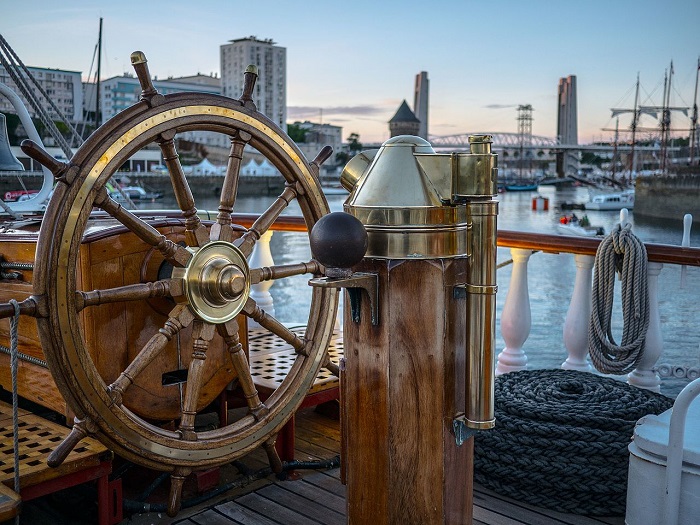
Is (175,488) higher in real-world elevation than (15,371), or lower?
lower

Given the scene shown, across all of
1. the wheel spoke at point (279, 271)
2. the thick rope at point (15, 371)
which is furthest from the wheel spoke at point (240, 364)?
the thick rope at point (15, 371)

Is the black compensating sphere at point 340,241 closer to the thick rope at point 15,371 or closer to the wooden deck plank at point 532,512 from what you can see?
the thick rope at point 15,371

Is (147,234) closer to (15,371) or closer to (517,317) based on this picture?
(15,371)

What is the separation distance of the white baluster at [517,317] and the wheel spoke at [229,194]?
1.52 metres

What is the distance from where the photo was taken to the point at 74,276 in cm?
155

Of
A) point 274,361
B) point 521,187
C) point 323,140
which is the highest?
point 323,140

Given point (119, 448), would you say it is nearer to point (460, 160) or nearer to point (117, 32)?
point (460, 160)

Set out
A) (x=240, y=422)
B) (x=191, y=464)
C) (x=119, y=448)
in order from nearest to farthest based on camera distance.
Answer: (x=119, y=448) < (x=191, y=464) < (x=240, y=422)

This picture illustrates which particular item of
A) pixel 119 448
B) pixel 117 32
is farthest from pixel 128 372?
pixel 117 32

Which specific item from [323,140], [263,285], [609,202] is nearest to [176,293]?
[263,285]

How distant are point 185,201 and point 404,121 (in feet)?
200

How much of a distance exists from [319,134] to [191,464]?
9301cm

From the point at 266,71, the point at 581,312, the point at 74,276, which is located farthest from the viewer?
the point at 266,71

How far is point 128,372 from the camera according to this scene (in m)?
1.67
